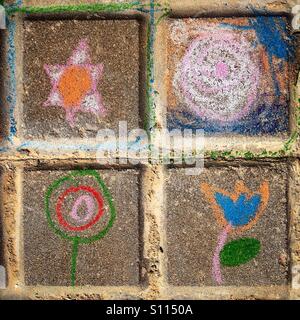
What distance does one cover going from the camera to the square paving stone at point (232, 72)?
1009 mm

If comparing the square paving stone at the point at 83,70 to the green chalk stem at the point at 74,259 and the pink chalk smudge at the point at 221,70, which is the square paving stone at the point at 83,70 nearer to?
the pink chalk smudge at the point at 221,70

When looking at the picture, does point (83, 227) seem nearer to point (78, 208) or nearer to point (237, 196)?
point (78, 208)

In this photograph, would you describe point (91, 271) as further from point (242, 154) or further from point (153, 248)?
point (242, 154)

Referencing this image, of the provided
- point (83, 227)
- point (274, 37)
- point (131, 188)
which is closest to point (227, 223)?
point (131, 188)

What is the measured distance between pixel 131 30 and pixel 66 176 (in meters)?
0.39

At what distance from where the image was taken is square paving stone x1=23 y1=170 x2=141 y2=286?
40.9 inches

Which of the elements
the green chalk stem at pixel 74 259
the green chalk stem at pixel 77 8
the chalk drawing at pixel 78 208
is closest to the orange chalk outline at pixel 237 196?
the chalk drawing at pixel 78 208

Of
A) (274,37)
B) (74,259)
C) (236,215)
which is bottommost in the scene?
(74,259)

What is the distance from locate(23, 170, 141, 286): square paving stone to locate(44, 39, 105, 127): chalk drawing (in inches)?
6.4

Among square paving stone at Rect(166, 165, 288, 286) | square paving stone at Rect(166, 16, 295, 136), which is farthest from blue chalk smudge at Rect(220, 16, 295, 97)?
square paving stone at Rect(166, 165, 288, 286)

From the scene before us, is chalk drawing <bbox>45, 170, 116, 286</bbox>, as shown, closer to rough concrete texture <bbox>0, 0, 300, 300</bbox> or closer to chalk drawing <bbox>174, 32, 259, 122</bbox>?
rough concrete texture <bbox>0, 0, 300, 300</bbox>

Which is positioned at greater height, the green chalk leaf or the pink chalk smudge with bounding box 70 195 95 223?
the pink chalk smudge with bounding box 70 195 95 223

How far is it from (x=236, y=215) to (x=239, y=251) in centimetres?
9

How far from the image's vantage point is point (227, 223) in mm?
1031
